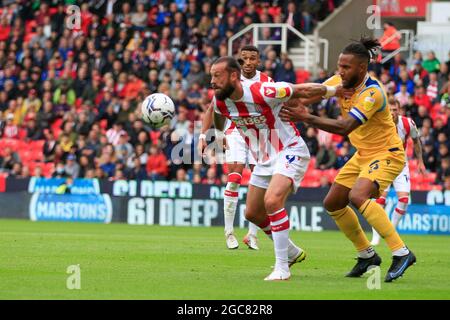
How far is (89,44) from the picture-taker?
31875 mm

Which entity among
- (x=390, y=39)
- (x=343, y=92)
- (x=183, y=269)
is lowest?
(x=183, y=269)

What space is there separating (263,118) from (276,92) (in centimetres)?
51

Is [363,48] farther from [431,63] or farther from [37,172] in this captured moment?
[37,172]

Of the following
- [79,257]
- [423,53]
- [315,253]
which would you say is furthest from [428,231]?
[79,257]

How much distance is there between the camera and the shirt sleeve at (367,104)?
10.9 meters

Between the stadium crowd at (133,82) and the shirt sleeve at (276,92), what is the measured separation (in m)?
13.4

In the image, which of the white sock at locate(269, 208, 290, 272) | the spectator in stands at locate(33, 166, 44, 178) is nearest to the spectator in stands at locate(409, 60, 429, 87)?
the spectator in stands at locate(33, 166, 44, 178)

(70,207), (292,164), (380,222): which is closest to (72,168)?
→ (70,207)

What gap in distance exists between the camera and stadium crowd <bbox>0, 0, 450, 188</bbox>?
1015 inches

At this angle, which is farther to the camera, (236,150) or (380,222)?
(236,150)

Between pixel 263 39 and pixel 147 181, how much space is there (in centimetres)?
638

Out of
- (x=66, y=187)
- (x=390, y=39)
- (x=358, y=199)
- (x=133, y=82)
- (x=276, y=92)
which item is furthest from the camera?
(x=133, y=82)

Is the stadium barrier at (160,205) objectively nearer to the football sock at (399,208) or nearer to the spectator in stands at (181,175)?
the spectator in stands at (181,175)

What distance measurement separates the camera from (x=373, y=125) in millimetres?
11438
